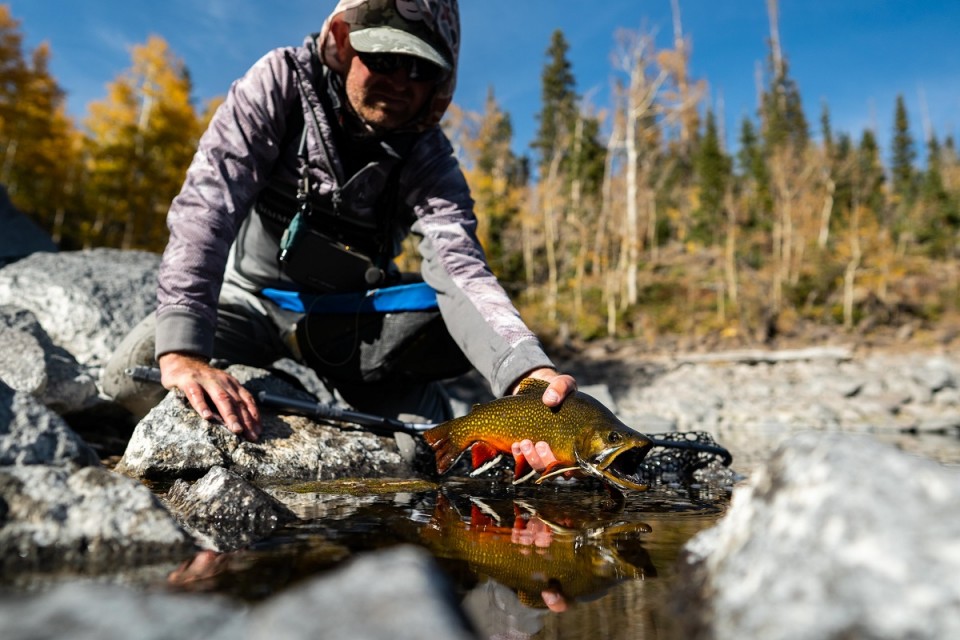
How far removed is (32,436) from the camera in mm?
1688

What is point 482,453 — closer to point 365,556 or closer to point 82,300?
point 365,556

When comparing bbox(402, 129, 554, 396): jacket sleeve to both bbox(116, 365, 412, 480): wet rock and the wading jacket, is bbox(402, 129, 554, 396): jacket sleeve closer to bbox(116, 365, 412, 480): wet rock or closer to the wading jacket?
the wading jacket

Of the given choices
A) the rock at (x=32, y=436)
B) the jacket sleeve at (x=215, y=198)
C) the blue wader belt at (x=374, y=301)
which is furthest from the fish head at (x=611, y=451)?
the jacket sleeve at (x=215, y=198)

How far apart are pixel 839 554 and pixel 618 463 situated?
161cm

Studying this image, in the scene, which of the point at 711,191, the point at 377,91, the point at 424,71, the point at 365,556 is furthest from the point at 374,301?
the point at 711,191

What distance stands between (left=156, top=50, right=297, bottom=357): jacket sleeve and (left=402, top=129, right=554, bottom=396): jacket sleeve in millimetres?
946

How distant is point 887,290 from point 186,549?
28295mm

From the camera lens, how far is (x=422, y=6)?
3.65 metres

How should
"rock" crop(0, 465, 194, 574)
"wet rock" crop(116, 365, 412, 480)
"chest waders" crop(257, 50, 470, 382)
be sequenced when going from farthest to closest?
"chest waders" crop(257, 50, 470, 382) → "wet rock" crop(116, 365, 412, 480) → "rock" crop(0, 465, 194, 574)

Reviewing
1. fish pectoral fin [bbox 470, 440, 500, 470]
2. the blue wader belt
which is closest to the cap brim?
the blue wader belt

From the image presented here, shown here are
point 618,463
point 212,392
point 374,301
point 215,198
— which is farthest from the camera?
point 374,301

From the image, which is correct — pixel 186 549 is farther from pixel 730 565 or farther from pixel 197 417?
pixel 197 417

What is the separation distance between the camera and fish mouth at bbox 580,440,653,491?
2.51 m

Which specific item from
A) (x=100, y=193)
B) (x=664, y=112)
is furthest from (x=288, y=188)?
(x=100, y=193)
